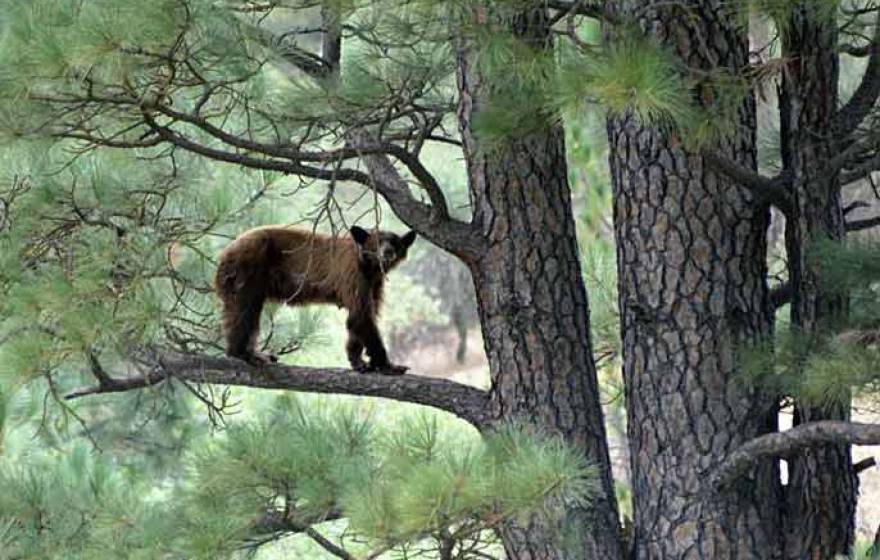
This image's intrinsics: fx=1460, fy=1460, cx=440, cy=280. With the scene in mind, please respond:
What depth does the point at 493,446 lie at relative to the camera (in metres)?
3.79

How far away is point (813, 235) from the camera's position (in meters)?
4.27

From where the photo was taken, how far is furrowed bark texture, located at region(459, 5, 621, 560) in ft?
15.2

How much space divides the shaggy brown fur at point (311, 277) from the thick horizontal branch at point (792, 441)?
→ 1.47 m

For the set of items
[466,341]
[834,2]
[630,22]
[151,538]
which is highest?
[466,341]

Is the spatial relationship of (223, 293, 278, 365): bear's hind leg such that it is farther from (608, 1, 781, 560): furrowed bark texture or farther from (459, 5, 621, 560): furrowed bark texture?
(608, 1, 781, 560): furrowed bark texture

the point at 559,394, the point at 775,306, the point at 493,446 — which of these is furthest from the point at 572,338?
the point at 493,446

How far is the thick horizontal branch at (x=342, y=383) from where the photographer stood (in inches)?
184

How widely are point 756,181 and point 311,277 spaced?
2044 mm

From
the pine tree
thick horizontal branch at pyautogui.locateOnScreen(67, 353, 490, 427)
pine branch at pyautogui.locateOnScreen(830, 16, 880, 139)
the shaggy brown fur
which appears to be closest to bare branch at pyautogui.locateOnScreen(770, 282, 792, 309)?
the pine tree

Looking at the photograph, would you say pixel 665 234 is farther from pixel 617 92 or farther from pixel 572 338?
pixel 617 92

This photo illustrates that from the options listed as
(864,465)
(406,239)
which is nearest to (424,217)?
(406,239)

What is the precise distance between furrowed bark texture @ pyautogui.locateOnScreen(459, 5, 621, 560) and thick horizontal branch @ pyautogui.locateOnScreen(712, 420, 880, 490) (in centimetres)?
42

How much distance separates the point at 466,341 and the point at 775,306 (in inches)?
648

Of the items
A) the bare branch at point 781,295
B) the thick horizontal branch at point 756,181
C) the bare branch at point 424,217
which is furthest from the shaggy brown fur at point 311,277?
the thick horizontal branch at point 756,181
